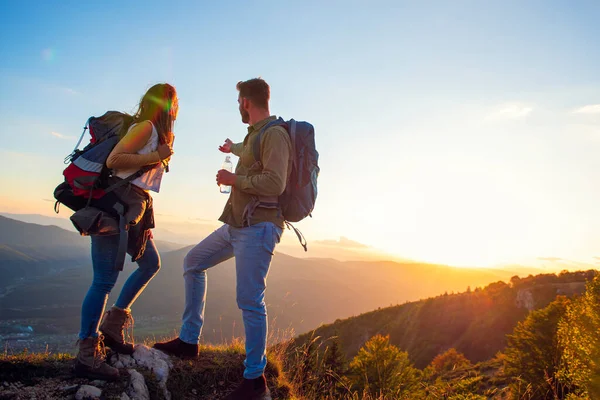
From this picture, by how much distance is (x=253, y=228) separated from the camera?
3.35 metres

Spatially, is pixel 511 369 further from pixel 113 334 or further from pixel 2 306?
pixel 2 306

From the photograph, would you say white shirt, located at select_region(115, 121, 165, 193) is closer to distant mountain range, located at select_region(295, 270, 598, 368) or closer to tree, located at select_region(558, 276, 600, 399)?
tree, located at select_region(558, 276, 600, 399)

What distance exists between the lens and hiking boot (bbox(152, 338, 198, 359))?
4141 mm

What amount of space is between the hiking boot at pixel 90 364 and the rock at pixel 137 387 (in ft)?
0.64

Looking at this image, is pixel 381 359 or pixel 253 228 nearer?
pixel 253 228

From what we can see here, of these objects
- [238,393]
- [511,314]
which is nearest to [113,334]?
[238,393]

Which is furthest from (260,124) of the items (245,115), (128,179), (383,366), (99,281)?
(383,366)

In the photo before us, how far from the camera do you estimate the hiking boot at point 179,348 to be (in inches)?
163

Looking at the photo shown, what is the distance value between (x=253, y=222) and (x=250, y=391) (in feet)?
5.47

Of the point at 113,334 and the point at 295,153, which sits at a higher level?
the point at 295,153

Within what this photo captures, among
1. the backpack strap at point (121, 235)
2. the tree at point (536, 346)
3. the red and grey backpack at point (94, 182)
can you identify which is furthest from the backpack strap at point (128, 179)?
the tree at point (536, 346)

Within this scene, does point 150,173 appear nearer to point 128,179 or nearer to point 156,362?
point 128,179

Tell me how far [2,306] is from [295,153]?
248 metres

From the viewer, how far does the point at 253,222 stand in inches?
132
